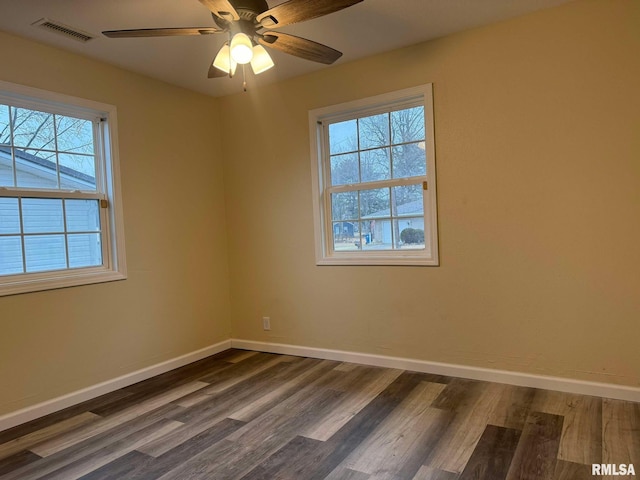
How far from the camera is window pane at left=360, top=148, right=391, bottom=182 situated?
133 inches

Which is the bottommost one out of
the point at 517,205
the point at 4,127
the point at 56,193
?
the point at 517,205

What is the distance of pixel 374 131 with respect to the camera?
11.2 ft

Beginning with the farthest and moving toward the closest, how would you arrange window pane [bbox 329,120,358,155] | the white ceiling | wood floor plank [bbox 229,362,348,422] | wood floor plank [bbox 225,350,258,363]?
wood floor plank [bbox 225,350,258,363]
window pane [bbox 329,120,358,155]
wood floor plank [bbox 229,362,348,422]
the white ceiling

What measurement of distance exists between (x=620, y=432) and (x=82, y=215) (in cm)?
368

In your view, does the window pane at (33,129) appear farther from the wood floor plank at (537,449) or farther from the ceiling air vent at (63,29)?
the wood floor plank at (537,449)

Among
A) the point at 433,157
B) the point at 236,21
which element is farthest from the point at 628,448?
Answer: the point at 236,21

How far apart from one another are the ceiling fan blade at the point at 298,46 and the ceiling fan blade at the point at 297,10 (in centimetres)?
14

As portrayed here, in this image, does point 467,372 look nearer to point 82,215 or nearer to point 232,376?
point 232,376

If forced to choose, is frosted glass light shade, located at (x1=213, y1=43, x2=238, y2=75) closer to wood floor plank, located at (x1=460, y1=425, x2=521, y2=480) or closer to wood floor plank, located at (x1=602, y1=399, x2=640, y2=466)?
wood floor plank, located at (x1=460, y1=425, x2=521, y2=480)

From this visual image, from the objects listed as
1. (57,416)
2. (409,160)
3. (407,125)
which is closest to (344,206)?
(409,160)

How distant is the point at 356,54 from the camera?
324 centimetres

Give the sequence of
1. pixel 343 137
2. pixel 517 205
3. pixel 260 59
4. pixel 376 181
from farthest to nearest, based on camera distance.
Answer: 1. pixel 343 137
2. pixel 376 181
3. pixel 517 205
4. pixel 260 59

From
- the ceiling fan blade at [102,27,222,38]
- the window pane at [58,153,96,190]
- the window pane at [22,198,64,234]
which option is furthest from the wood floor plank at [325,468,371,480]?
the window pane at [58,153,96,190]

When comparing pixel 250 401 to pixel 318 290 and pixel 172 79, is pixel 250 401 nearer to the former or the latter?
pixel 318 290
